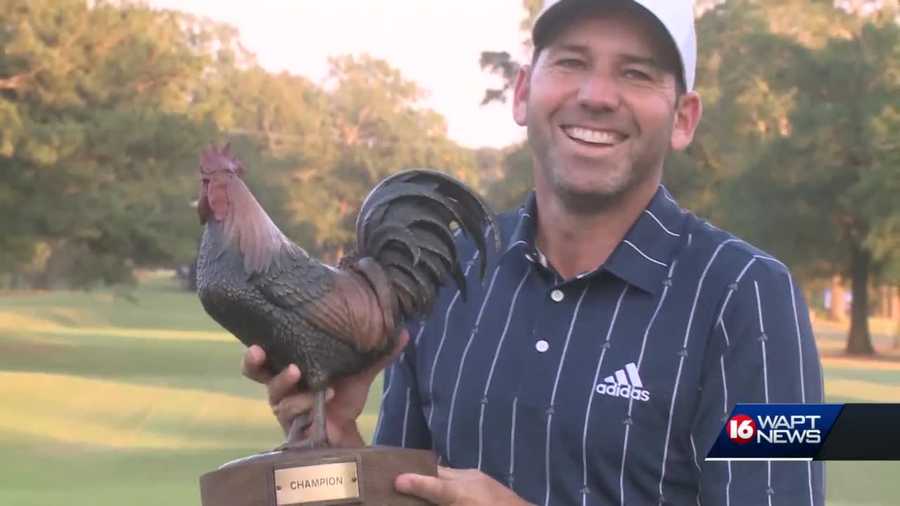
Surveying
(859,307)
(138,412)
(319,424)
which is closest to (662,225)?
(319,424)

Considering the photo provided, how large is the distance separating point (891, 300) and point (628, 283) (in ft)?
144

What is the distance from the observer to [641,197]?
8.48 ft

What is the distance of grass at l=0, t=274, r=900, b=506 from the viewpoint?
10.4 metres

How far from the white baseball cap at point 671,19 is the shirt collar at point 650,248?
0.89ft

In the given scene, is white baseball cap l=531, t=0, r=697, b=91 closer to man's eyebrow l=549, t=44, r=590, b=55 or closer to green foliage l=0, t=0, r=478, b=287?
man's eyebrow l=549, t=44, r=590, b=55

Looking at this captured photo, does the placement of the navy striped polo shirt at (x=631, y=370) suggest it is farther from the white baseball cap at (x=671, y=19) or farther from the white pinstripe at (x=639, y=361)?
the white baseball cap at (x=671, y=19)

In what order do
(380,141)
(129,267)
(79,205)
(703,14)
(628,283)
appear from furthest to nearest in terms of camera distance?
(380,141)
(703,14)
(129,267)
(79,205)
(628,283)

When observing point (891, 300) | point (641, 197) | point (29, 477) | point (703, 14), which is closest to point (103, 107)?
point (29, 477)

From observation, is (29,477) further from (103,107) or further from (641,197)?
(103,107)

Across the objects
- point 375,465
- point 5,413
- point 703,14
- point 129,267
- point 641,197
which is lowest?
point 375,465

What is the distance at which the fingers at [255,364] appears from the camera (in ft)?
8.13

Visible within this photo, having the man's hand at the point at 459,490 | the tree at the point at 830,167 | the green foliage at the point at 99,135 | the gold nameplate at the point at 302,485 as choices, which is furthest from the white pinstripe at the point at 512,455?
the tree at the point at 830,167

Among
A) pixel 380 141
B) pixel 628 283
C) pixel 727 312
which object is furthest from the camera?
pixel 380 141

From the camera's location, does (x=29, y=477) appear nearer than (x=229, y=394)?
Yes
